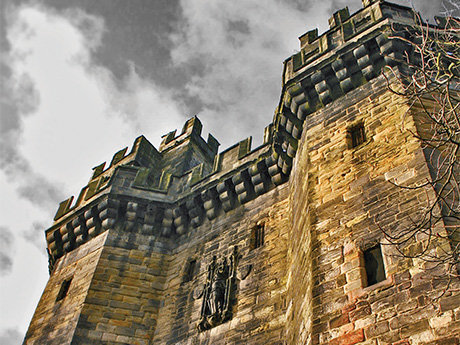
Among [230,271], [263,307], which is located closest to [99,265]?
[230,271]

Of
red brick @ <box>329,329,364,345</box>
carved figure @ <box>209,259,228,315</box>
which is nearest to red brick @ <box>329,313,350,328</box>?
red brick @ <box>329,329,364,345</box>

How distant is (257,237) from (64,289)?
4327 mm

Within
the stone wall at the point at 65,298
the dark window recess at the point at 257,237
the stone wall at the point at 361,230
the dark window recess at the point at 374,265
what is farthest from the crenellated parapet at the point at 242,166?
the dark window recess at the point at 374,265

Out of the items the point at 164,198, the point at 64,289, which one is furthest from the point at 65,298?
the point at 164,198

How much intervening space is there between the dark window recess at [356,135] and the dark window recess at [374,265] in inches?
86.5

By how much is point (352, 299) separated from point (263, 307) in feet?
9.53

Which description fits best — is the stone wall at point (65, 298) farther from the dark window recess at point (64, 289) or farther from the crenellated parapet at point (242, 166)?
the crenellated parapet at point (242, 166)

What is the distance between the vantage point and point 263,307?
341 inches

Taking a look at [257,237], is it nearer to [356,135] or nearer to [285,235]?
[285,235]

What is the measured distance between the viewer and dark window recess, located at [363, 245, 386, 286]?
6.01 m

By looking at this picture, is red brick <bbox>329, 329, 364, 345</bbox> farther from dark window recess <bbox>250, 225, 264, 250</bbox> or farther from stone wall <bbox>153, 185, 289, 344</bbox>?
dark window recess <bbox>250, 225, 264, 250</bbox>

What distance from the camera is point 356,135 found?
8.29 meters

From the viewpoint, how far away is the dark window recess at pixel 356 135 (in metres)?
8.09

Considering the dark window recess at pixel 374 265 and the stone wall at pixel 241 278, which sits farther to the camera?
the stone wall at pixel 241 278
